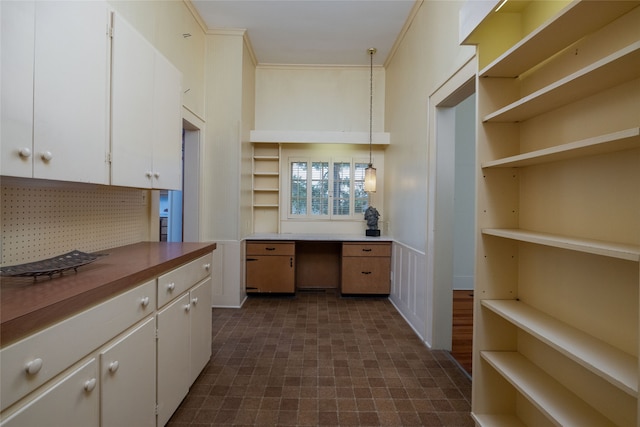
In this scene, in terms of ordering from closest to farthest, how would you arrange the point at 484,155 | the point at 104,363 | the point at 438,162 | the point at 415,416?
the point at 104,363
the point at 484,155
the point at 415,416
the point at 438,162

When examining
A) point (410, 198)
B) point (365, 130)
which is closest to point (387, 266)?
point (410, 198)

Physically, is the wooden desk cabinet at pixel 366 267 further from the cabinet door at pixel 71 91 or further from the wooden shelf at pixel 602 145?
the cabinet door at pixel 71 91

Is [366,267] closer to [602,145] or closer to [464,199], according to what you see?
[464,199]

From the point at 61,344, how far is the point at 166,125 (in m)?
1.59

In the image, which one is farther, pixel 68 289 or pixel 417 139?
pixel 417 139

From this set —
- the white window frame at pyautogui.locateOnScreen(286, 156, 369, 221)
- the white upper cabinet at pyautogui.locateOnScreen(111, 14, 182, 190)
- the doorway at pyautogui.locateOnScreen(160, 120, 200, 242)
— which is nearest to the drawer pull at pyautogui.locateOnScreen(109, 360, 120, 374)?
the white upper cabinet at pyautogui.locateOnScreen(111, 14, 182, 190)

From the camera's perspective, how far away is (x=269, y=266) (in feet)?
13.1

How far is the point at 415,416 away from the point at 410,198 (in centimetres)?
213

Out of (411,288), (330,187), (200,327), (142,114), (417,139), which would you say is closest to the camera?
(142,114)

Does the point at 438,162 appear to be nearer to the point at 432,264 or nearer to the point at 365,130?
the point at 432,264

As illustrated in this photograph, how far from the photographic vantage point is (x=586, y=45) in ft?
3.87

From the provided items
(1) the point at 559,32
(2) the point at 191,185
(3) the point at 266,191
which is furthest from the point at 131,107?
(3) the point at 266,191

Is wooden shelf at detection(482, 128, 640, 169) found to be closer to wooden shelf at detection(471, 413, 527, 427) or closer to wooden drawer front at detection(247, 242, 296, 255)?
wooden shelf at detection(471, 413, 527, 427)

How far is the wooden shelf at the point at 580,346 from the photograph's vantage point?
2.93 ft
